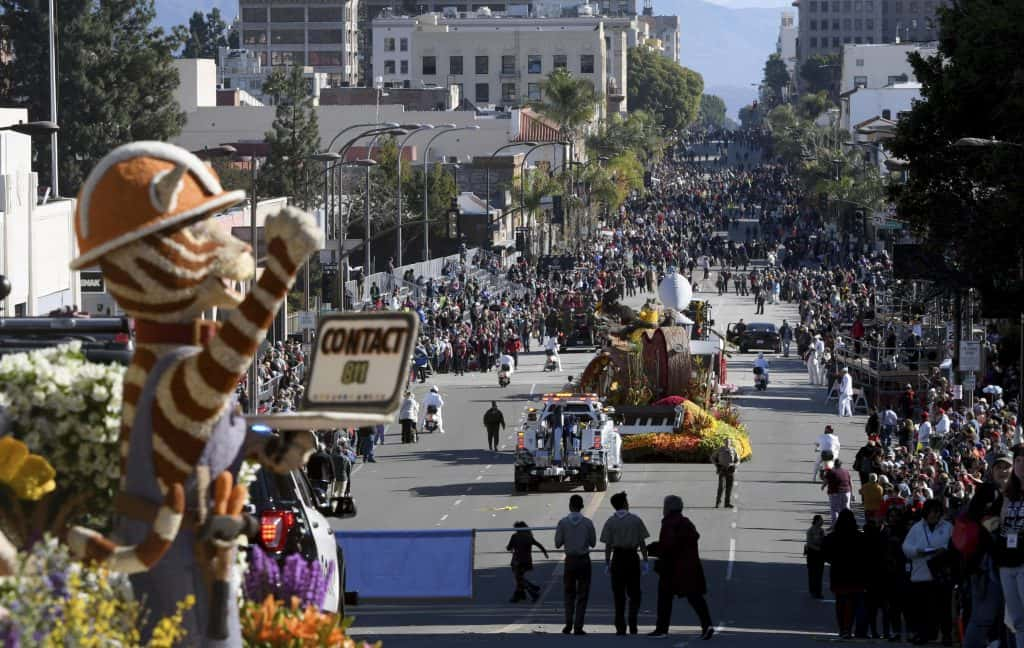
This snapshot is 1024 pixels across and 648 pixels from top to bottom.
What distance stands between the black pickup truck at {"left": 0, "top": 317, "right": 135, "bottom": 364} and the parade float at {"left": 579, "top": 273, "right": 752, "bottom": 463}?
996 inches

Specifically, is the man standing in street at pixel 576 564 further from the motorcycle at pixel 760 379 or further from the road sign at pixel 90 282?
the motorcycle at pixel 760 379

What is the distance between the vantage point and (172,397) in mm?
9617

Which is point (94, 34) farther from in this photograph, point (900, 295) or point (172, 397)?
point (172, 397)

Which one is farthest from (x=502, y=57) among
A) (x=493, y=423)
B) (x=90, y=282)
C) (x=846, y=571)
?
(x=846, y=571)

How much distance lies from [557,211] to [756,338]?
40558 millimetres

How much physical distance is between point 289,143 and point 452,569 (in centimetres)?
6907

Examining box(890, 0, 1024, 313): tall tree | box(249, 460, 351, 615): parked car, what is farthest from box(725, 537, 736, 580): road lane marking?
box(249, 460, 351, 615): parked car

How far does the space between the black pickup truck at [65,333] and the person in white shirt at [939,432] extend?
23280 mm

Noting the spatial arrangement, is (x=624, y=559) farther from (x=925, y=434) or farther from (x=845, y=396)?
(x=845, y=396)

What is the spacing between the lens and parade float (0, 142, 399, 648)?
31.0 ft

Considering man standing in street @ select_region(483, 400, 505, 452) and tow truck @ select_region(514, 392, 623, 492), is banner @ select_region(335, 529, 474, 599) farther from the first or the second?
man standing in street @ select_region(483, 400, 505, 452)

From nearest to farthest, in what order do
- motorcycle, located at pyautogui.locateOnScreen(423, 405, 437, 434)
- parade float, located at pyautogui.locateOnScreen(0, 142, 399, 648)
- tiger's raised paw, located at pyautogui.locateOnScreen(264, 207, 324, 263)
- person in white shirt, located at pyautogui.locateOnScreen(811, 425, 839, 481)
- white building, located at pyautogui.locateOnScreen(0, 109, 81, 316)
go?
tiger's raised paw, located at pyautogui.locateOnScreen(264, 207, 324, 263) < parade float, located at pyautogui.locateOnScreen(0, 142, 399, 648) < person in white shirt, located at pyautogui.locateOnScreen(811, 425, 839, 481) < white building, located at pyautogui.locateOnScreen(0, 109, 81, 316) < motorcycle, located at pyautogui.locateOnScreen(423, 405, 437, 434)

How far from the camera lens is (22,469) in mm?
9633

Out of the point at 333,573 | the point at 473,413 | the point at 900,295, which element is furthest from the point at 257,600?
the point at 900,295
